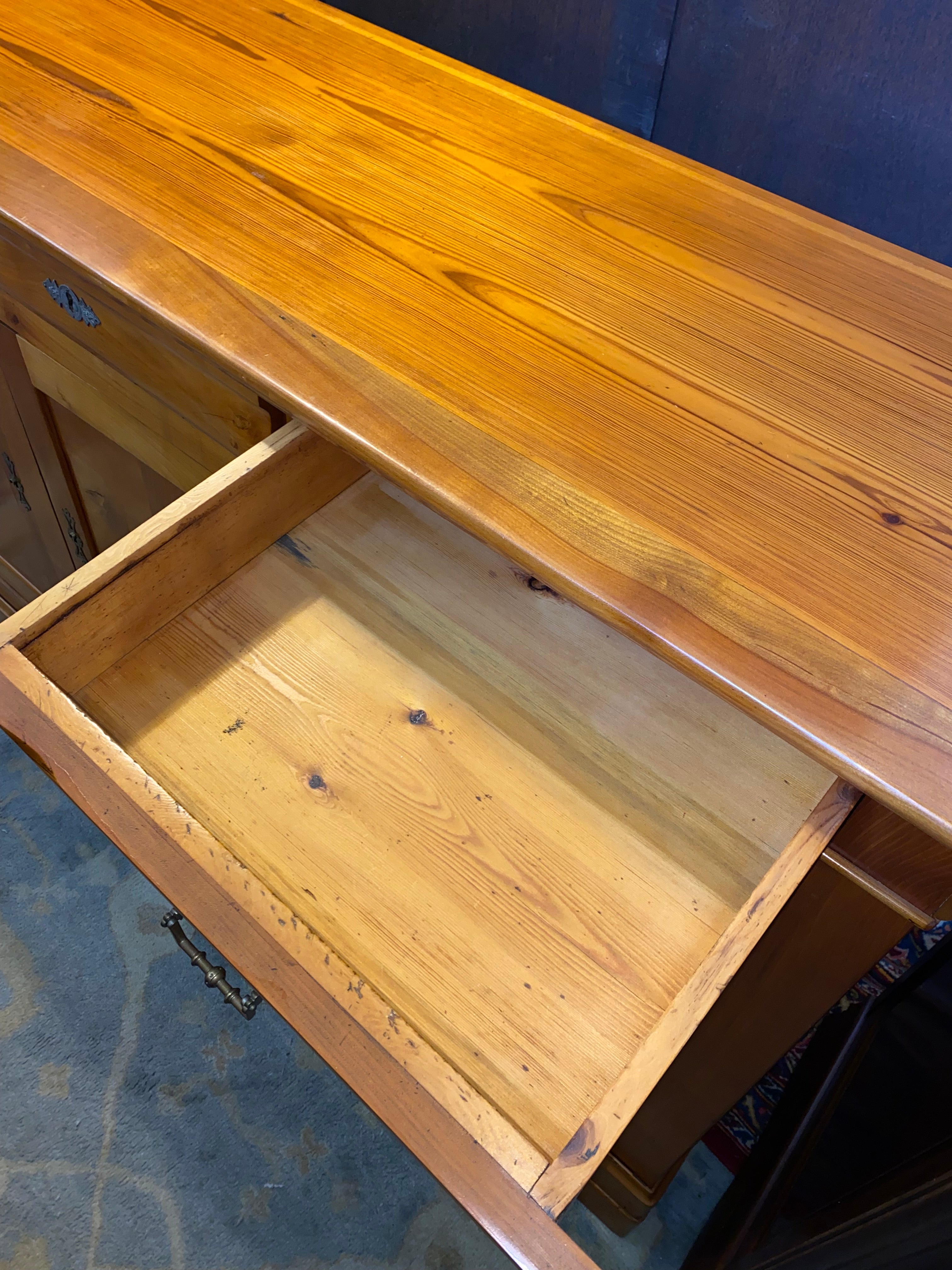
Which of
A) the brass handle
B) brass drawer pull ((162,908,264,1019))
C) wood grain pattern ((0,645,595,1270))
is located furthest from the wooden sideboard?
the brass handle

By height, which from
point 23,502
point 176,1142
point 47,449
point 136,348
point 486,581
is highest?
point 136,348

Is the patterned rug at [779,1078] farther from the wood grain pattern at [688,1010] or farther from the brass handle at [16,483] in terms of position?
the brass handle at [16,483]


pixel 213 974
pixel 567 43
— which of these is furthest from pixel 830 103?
pixel 213 974

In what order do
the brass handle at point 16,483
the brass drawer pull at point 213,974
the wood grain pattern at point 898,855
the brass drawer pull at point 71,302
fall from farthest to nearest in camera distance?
the brass handle at point 16,483, the brass drawer pull at point 71,302, the brass drawer pull at point 213,974, the wood grain pattern at point 898,855

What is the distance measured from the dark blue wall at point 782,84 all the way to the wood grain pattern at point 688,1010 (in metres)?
0.68

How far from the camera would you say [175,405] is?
2.55ft

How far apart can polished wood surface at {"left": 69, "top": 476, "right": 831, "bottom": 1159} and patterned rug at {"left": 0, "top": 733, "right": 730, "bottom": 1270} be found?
0.42 meters

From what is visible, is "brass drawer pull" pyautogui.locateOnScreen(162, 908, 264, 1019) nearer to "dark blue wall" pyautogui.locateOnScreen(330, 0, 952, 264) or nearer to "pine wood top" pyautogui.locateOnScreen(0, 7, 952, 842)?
"pine wood top" pyautogui.locateOnScreen(0, 7, 952, 842)

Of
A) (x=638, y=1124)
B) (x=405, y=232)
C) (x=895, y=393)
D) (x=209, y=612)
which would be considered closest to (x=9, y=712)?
(x=209, y=612)

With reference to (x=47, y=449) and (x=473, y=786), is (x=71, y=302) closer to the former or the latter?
(x=47, y=449)

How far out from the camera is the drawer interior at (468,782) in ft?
1.86

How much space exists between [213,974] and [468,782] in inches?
9.9

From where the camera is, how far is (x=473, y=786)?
2.14ft

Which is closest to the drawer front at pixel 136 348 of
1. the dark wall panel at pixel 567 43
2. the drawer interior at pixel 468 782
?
the drawer interior at pixel 468 782
